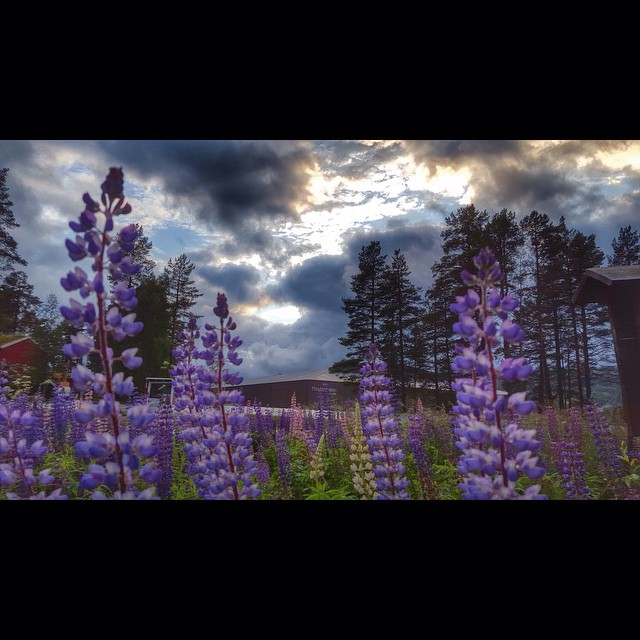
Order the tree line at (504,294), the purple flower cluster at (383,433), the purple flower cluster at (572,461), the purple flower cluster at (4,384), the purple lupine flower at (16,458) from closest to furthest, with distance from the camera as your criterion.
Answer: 1. the purple lupine flower at (16,458)
2. the purple flower cluster at (383,433)
3. the purple flower cluster at (572,461)
4. the purple flower cluster at (4,384)
5. the tree line at (504,294)

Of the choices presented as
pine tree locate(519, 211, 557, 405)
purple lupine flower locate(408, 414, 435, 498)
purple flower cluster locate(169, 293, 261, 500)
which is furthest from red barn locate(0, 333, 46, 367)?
pine tree locate(519, 211, 557, 405)

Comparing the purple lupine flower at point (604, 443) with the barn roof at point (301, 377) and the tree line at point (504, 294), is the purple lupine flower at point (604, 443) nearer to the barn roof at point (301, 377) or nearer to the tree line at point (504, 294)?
the tree line at point (504, 294)

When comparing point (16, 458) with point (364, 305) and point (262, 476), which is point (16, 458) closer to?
point (262, 476)

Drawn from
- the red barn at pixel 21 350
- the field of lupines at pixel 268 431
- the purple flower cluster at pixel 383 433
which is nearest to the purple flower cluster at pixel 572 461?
the field of lupines at pixel 268 431

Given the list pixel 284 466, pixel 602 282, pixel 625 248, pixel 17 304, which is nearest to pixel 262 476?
pixel 284 466
